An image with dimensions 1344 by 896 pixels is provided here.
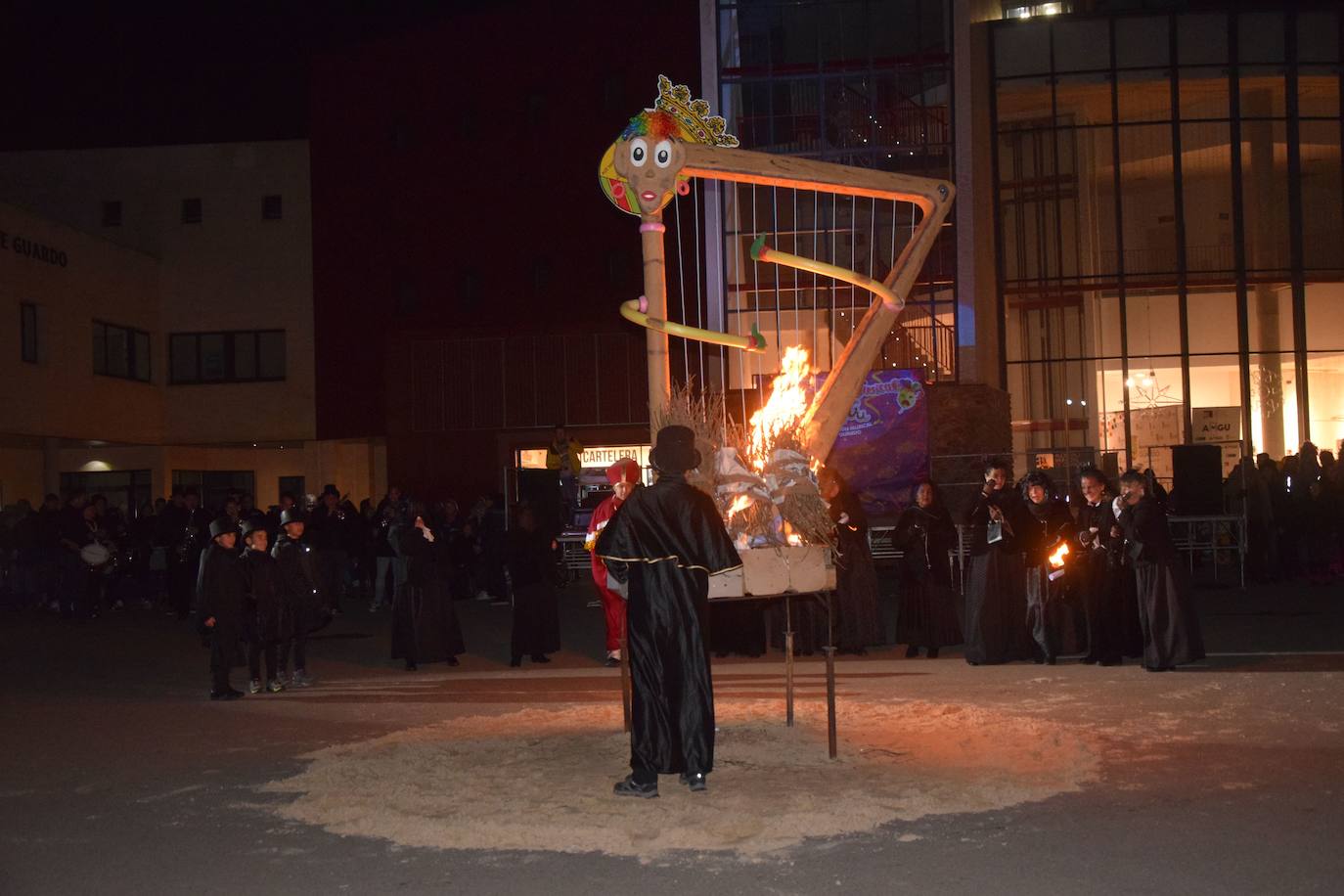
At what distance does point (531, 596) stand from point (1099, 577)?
527cm

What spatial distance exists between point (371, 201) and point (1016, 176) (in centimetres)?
1547

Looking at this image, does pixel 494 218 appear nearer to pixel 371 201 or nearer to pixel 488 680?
pixel 371 201

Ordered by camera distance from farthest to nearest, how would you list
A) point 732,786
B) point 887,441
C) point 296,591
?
point 887,441 → point 296,591 → point 732,786

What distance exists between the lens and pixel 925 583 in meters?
13.0

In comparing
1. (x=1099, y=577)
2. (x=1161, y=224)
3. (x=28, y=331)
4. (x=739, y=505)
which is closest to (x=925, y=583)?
(x=1099, y=577)

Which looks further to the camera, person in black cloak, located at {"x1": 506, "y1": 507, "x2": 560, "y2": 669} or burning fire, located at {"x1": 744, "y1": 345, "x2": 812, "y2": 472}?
person in black cloak, located at {"x1": 506, "y1": 507, "x2": 560, "y2": 669}

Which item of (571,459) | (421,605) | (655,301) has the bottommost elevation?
(421,605)

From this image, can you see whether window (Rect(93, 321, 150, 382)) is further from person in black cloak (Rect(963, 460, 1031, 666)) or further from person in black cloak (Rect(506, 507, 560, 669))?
person in black cloak (Rect(963, 460, 1031, 666))

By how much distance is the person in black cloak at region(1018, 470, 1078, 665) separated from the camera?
12164mm

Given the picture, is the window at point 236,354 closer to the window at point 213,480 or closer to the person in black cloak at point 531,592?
the window at point 213,480

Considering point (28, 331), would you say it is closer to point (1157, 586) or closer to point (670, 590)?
point (1157, 586)

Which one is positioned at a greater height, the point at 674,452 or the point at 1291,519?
the point at 674,452

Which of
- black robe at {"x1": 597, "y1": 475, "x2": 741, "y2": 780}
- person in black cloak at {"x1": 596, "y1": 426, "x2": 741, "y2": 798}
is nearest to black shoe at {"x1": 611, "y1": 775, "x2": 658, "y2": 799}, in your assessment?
person in black cloak at {"x1": 596, "y1": 426, "x2": 741, "y2": 798}

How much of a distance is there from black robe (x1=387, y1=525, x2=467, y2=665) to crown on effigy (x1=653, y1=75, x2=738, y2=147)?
617cm
